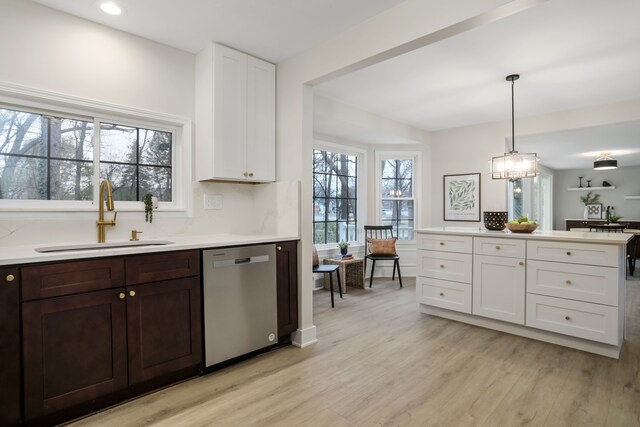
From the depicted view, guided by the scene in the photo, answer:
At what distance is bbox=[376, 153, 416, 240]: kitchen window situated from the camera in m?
5.82

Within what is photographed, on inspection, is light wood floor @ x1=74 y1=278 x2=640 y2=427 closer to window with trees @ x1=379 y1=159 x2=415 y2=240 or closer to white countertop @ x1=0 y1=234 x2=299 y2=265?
white countertop @ x1=0 y1=234 x2=299 y2=265

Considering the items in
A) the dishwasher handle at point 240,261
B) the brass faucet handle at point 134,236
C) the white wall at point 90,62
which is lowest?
the dishwasher handle at point 240,261

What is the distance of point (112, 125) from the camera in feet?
8.23

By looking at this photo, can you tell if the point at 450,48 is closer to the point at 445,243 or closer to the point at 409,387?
the point at 445,243

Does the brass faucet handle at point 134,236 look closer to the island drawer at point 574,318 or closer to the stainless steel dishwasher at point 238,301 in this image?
the stainless steel dishwasher at point 238,301

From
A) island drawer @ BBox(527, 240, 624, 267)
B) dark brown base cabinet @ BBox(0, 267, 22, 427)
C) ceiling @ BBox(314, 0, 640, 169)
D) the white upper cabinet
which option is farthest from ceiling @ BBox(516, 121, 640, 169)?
dark brown base cabinet @ BBox(0, 267, 22, 427)

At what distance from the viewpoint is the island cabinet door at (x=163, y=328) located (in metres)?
1.99

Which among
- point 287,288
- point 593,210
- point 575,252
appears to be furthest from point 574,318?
point 593,210

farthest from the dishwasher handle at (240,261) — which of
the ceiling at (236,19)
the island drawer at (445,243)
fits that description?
the island drawer at (445,243)

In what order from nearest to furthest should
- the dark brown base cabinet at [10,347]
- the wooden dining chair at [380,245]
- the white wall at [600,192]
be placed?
1. the dark brown base cabinet at [10,347]
2. the wooden dining chair at [380,245]
3. the white wall at [600,192]

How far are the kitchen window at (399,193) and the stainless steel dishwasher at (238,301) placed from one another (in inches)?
139

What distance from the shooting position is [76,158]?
237cm

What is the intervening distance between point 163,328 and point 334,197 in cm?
349

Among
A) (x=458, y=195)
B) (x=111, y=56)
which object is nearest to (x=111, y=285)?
(x=111, y=56)
